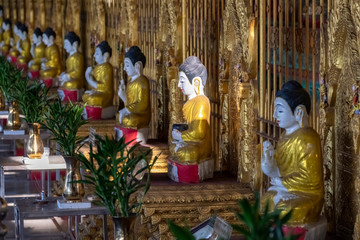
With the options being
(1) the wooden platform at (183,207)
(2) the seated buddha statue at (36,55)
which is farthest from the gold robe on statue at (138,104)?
(2) the seated buddha statue at (36,55)

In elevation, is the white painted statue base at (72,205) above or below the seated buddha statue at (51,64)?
below

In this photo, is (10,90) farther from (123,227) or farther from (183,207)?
(123,227)

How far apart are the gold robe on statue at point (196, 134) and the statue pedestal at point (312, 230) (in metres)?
1.95

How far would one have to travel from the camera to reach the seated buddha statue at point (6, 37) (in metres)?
19.5

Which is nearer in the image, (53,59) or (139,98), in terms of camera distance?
(139,98)

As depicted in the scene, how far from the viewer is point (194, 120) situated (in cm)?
727

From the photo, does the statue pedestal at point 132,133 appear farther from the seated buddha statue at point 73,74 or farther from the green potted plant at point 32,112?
the seated buddha statue at point 73,74

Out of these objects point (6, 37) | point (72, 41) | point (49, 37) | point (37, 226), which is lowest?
point (37, 226)

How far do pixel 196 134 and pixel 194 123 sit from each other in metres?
0.10

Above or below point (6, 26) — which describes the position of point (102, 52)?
below

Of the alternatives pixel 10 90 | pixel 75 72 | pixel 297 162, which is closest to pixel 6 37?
pixel 75 72

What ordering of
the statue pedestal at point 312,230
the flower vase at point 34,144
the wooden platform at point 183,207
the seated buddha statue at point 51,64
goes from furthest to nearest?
the seated buddha statue at point 51,64, the flower vase at point 34,144, the wooden platform at point 183,207, the statue pedestal at point 312,230

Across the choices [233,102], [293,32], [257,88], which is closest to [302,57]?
[293,32]

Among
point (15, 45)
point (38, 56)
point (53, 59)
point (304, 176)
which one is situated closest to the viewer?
point (304, 176)
